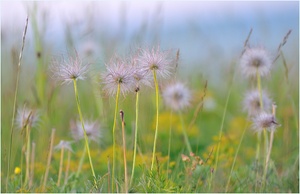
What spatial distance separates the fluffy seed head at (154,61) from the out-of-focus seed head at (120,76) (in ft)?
0.28

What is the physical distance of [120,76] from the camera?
8.05 feet

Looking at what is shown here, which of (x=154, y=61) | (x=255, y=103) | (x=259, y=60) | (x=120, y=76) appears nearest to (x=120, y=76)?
(x=120, y=76)

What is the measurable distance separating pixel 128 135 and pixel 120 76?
2.29m

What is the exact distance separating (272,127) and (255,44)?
659 mm

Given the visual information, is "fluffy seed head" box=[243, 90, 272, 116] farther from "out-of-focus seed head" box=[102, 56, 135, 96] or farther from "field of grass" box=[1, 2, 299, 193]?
"out-of-focus seed head" box=[102, 56, 135, 96]

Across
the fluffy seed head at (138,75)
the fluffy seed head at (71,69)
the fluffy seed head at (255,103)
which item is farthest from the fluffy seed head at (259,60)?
the fluffy seed head at (71,69)

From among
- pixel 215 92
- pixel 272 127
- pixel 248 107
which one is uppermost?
pixel 215 92

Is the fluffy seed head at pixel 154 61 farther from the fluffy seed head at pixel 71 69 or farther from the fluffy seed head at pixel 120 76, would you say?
the fluffy seed head at pixel 71 69

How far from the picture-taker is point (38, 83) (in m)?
4.59

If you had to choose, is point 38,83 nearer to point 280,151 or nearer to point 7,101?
point 7,101

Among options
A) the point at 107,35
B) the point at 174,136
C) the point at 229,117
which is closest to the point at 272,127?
the point at 174,136

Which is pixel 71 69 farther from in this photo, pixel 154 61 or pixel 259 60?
pixel 259 60

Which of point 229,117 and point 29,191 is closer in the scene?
point 29,191

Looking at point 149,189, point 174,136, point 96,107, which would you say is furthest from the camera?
point 96,107
